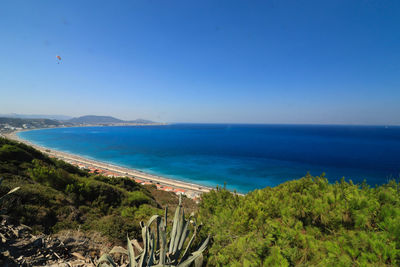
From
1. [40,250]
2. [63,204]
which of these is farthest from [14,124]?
[40,250]

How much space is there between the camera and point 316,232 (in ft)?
10.2

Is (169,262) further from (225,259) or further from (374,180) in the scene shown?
(374,180)

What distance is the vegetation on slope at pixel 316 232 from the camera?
2.18 metres

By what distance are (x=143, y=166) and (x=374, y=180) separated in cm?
4311

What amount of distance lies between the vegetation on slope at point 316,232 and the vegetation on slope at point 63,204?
10.5ft

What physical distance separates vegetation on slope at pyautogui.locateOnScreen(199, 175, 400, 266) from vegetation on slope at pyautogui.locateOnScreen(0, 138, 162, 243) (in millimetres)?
3212

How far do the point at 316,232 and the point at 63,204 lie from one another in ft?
24.9

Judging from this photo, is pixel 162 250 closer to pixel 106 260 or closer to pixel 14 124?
pixel 106 260

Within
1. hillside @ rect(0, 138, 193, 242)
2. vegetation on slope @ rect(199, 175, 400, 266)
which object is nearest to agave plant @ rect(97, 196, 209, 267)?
vegetation on slope @ rect(199, 175, 400, 266)

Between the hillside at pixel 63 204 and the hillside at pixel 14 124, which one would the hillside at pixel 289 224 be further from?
the hillside at pixel 14 124

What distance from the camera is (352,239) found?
235 centimetres

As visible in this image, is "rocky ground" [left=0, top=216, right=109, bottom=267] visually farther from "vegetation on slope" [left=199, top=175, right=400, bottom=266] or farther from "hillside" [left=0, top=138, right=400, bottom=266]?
"vegetation on slope" [left=199, top=175, right=400, bottom=266]

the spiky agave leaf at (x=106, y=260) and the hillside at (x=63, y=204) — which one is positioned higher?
the spiky agave leaf at (x=106, y=260)

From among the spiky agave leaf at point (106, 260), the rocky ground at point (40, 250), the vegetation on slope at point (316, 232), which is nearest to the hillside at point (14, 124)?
the rocky ground at point (40, 250)
